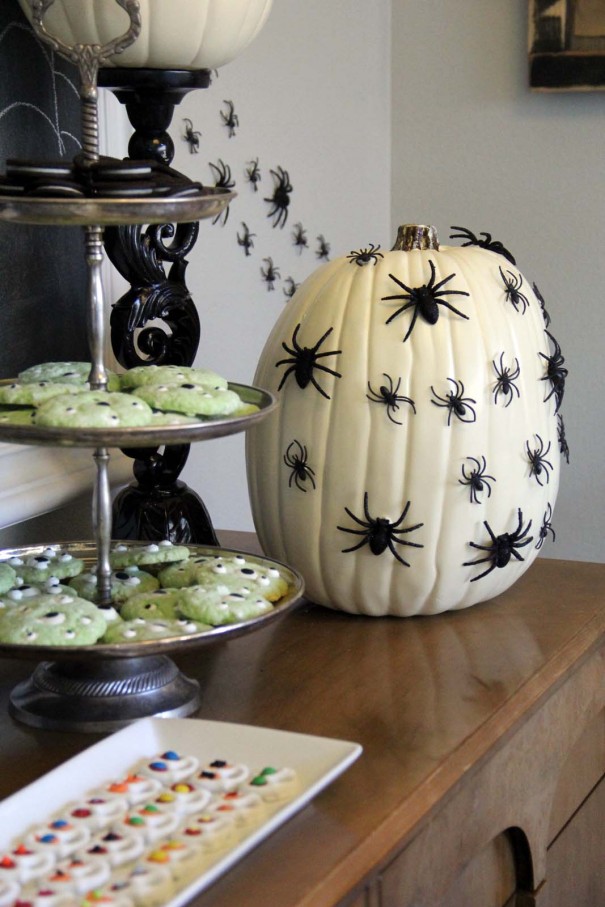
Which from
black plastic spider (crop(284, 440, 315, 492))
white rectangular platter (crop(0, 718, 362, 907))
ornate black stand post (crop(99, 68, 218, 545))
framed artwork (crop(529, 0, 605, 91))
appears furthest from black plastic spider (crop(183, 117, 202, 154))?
white rectangular platter (crop(0, 718, 362, 907))

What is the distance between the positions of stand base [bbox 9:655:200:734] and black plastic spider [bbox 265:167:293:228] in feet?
3.37

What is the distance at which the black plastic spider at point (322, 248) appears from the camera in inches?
73.9

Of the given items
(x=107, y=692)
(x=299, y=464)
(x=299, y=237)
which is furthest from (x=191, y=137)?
(x=107, y=692)

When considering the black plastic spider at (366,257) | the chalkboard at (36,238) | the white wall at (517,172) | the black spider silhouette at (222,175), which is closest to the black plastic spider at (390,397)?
the black plastic spider at (366,257)

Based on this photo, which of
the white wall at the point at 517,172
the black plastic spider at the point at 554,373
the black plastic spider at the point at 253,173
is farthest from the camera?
the white wall at the point at 517,172

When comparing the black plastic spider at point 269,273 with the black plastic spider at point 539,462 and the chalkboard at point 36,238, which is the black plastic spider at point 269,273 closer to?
the chalkboard at point 36,238

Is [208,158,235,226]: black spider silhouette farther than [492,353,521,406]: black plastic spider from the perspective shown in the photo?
Yes

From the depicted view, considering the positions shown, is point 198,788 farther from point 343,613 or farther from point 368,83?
point 368,83

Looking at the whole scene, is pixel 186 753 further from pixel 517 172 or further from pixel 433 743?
pixel 517 172

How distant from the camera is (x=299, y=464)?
1.00 m

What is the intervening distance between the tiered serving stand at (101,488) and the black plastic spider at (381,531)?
11cm

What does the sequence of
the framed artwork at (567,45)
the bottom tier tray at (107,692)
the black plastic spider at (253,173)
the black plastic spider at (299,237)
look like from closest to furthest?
the bottom tier tray at (107,692)
the black plastic spider at (253,173)
the black plastic spider at (299,237)
the framed artwork at (567,45)

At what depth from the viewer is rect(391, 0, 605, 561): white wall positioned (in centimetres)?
209

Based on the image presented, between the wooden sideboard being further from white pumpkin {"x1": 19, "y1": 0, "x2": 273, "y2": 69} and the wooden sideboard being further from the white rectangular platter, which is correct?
white pumpkin {"x1": 19, "y1": 0, "x2": 273, "y2": 69}
